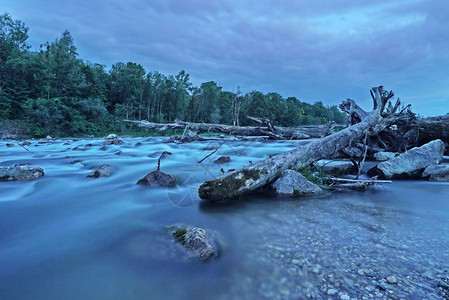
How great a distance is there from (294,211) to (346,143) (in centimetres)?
400

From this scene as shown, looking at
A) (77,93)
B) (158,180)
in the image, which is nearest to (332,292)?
(158,180)

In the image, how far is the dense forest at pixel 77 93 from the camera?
28.3 m

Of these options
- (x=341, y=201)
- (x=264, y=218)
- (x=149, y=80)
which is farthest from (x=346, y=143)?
(x=149, y=80)

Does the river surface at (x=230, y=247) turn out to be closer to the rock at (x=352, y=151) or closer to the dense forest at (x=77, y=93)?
the rock at (x=352, y=151)

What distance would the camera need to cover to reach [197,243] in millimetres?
2023

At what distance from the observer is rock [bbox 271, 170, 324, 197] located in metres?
3.62

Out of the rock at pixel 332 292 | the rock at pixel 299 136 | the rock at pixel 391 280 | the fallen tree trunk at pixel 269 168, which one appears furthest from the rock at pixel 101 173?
the rock at pixel 299 136

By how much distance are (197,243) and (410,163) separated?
5522 millimetres

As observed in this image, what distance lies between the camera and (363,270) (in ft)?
5.53

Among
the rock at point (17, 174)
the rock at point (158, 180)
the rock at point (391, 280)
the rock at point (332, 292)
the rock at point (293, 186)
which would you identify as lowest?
the rock at point (17, 174)

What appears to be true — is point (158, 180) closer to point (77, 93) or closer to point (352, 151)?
point (352, 151)

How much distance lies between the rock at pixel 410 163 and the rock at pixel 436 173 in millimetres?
131

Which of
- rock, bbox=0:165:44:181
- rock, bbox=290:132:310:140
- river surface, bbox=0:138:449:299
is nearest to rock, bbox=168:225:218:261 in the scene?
river surface, bbox=0:138:449:299

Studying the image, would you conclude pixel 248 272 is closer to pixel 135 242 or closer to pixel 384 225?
pixel 135 242
